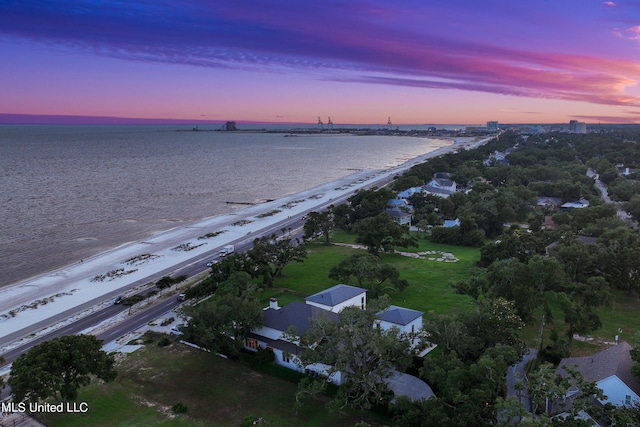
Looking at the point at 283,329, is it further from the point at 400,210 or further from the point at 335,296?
the point at 400,210

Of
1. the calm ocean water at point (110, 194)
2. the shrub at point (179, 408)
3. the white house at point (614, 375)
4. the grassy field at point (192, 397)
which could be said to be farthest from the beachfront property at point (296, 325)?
the calm ocean water at point (110, 194)

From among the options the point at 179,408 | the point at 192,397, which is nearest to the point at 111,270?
the point at 192,397

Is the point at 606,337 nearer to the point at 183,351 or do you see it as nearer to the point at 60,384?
the point at 183,351

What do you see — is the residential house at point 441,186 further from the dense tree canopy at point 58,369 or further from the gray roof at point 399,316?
the dense tree canopy at point 58,369

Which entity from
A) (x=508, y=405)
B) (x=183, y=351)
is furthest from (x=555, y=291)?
(x=183, y=351)

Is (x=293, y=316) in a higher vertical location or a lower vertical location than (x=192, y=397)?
higher

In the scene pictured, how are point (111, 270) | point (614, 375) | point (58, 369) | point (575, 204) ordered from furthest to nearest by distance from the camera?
point (575, 204) < point (111, 270) < point (58, 369) < point (614, 375)
